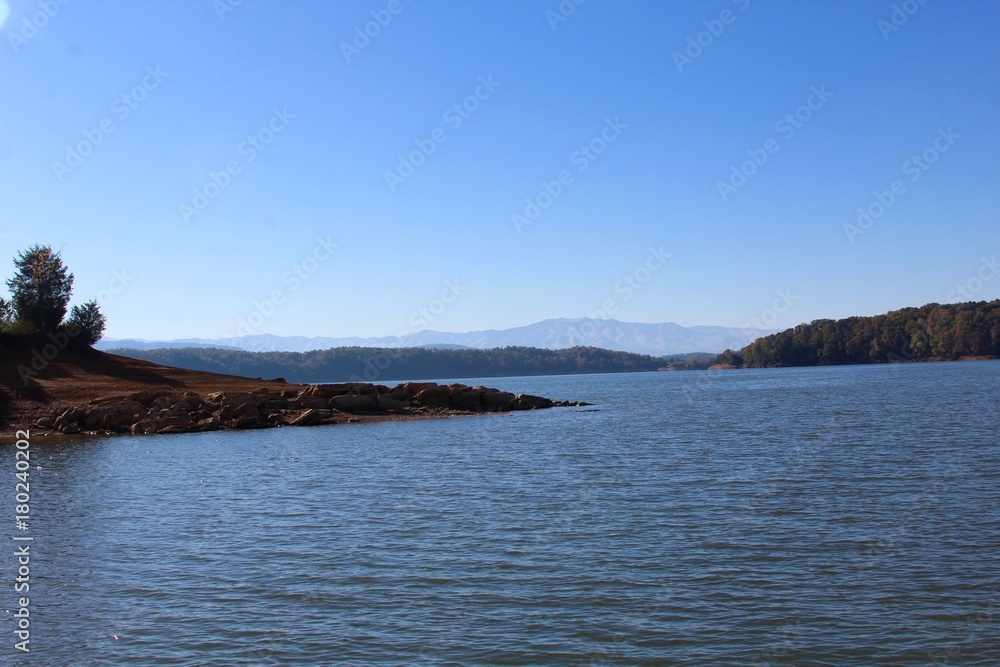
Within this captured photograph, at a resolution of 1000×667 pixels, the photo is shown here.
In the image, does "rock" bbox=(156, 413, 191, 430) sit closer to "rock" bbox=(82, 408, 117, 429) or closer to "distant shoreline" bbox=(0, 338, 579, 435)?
"distant shoreline" bbox=(0, 338, 579, 435)

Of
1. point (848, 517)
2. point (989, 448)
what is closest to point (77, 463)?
point (848, 517)

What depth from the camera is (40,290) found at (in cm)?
6850

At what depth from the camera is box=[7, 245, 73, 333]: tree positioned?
68062 millimetres

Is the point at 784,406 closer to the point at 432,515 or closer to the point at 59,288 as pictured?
the point at 432,515

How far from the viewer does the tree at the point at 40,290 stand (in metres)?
68.1

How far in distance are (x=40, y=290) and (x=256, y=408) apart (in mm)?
28826

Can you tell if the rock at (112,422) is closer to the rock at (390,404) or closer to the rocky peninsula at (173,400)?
the rocky peninsula at (173,400)

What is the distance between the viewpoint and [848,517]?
736 inches

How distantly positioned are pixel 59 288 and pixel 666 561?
69.9 metres

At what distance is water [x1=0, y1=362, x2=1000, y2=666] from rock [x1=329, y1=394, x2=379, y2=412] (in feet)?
83.2

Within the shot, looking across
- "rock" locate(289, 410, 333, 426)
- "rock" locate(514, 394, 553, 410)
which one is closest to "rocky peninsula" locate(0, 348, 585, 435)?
"rock" locate(289, 410, 333, 426)

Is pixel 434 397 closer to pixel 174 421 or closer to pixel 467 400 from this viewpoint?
pixel 467 400

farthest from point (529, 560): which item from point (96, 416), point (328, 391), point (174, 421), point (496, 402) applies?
point (496, 402)

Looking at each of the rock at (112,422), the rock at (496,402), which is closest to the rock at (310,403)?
the rock at (112,422)
